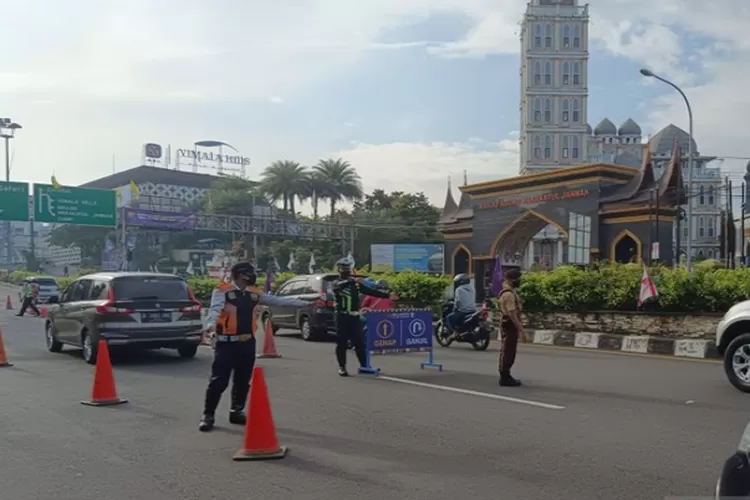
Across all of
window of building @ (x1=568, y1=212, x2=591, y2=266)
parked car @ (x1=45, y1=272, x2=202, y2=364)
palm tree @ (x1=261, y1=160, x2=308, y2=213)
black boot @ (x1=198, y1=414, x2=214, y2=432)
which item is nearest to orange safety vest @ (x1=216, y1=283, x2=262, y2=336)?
black boot @ (x1=198, y1=414, x2=214, y2=432)

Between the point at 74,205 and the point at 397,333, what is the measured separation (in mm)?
33608

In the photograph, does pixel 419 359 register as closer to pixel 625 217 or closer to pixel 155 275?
pixel 155 275

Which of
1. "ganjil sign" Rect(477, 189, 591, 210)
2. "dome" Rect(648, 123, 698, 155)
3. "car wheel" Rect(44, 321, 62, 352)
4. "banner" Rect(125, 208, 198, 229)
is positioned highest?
"dome" Rect(648, 123, 698, 155)

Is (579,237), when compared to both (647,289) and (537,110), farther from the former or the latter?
(537,110)

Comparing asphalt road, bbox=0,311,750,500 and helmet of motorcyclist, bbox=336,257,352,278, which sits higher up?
helmet of motorcyclist, bbox=336,257,352,278

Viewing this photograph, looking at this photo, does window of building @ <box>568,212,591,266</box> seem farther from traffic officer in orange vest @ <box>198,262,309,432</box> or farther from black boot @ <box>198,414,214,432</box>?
black boot @ <box>198,414,214,432</box>

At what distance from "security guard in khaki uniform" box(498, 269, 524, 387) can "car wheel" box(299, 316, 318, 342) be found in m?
8.74

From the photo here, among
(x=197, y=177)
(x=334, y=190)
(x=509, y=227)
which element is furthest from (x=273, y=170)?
(x=509, y=227)

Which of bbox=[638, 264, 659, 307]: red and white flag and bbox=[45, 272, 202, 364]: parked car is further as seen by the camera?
bbox=[638, 264, 659, 307]: red and white flag

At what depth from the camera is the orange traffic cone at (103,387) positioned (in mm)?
9164

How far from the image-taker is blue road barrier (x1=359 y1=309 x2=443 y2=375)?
11523 millimetres

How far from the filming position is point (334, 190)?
77.6m

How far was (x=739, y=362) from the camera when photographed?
31.3 feet

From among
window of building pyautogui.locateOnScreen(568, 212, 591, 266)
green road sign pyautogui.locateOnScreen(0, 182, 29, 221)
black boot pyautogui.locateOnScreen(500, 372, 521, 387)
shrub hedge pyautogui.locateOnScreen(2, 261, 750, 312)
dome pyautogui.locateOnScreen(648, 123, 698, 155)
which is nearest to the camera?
black boot pyautogui.locateOnScreen(500, 372, 521, 387)
